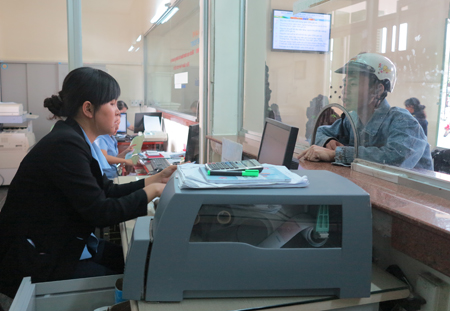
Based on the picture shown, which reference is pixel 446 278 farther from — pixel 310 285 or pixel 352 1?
pixel 352 1

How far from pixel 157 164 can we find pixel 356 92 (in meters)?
1.61

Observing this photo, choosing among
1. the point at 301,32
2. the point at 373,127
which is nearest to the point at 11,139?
the point at 301,32

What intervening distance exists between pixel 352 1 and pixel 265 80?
3.31ft

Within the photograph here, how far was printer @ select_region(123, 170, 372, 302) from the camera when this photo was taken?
85 centimetres

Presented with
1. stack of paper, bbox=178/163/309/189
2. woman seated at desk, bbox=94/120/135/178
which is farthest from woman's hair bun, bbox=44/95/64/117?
woman seated at desk, bbox=94/120/135/178

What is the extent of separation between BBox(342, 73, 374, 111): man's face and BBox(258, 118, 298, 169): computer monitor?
18.6 inches

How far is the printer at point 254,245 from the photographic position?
847 mm

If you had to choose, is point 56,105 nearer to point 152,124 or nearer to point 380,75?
point 380,75

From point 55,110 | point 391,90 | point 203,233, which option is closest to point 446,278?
point 203,233

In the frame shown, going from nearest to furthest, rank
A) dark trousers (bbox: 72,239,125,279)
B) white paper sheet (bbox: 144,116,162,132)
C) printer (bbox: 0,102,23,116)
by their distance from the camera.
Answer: dark trousers (bbox: 72,239,125,279) < white paper sheet (bbox: 144,116,162,132) < printer (bbox: 0,102,23,116)

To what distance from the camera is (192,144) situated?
9.73 feet

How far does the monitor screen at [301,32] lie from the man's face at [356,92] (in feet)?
1.83

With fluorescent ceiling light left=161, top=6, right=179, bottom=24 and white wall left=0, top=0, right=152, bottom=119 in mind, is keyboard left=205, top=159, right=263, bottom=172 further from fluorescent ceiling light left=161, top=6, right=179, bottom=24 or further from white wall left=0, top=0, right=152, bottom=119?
fluorescent ceiling light left=161, top=6, right=179, bottom=24

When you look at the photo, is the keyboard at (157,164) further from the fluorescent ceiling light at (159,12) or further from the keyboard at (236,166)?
the fluorescent ceiling light at (159,12)
